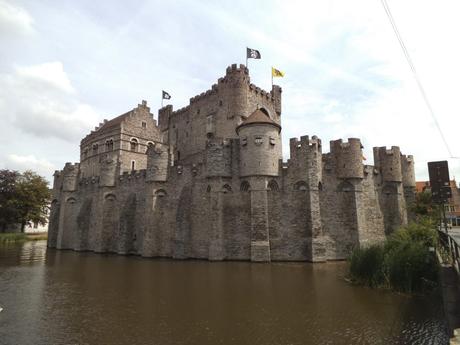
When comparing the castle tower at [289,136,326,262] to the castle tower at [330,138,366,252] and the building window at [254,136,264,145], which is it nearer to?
the castle tower at [330,138,366,252]

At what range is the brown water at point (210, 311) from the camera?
27.0 feet

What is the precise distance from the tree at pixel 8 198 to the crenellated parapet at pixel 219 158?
36.6 meters

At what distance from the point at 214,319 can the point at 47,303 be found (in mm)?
6697

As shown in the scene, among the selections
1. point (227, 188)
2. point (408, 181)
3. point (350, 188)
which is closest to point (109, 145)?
point (227, 188)

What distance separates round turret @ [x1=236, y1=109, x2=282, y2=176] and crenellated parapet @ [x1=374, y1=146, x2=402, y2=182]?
30.8 feet

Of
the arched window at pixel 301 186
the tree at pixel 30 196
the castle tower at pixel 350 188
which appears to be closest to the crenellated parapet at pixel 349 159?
the castle tower at pixel 350 188

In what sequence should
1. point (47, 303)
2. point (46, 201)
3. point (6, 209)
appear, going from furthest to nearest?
point (46, 201)
point (6, 209)
point (47, 303)

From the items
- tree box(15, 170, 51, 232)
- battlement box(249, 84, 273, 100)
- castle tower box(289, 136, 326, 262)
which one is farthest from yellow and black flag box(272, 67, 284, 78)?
tree box(15, 170, 51, 232)

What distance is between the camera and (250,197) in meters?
22.8

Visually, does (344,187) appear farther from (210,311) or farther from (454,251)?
(210,311)

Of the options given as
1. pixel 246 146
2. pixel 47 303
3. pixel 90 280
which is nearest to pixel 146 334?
pixel 47 303

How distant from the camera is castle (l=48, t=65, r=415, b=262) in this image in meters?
22.0

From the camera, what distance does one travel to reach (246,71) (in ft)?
98.8

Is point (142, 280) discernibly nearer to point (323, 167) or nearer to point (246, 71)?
point (323, 167)
